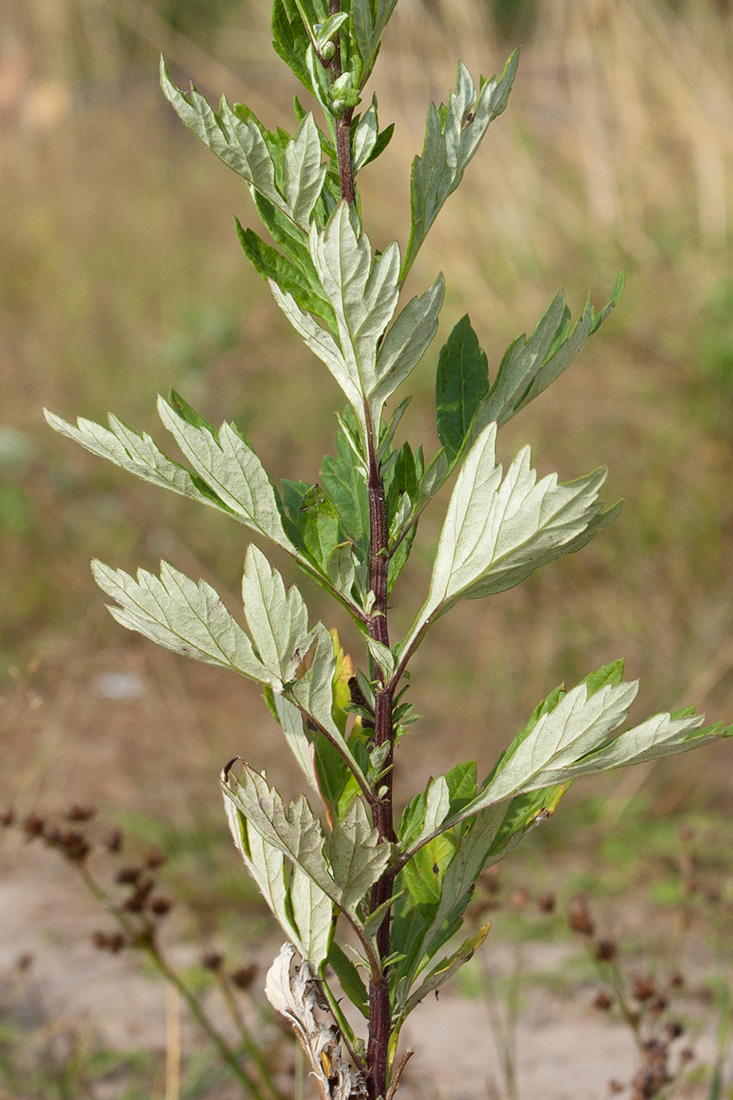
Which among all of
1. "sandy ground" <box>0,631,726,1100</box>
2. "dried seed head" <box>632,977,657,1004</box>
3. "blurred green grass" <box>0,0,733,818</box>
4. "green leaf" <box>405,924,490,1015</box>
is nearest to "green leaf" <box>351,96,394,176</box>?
"green leaf" <box>405,924,490,1015</box>

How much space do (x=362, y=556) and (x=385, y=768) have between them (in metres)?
0.14

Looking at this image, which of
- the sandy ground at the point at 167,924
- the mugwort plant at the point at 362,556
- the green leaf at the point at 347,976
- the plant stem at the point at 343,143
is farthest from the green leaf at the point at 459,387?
the sandy ground at the point at 167,924

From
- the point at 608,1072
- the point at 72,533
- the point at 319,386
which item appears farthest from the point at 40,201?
the point at 608,1072

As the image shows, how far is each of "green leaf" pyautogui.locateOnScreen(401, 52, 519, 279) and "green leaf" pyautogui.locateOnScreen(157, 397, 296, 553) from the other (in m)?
0.15

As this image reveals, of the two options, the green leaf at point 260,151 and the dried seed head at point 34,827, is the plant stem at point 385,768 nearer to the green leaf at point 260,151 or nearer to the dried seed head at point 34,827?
the green leaf at point 260,151

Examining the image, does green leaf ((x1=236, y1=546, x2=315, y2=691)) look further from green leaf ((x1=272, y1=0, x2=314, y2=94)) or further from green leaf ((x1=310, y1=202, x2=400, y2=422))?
green leaf ((x1=272, y1=0, x2=314, y2=94))

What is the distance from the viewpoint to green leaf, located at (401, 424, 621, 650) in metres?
0.56

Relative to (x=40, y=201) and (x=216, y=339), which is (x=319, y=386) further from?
(x=40, y=201)

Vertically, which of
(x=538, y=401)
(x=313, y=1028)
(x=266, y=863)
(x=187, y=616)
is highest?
(x=538, y=401)

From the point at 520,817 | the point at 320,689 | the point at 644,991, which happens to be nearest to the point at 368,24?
the point at 320,689

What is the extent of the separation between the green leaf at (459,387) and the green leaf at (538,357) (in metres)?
0.03

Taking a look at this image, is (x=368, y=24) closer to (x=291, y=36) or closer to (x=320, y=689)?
(x=291, y=36)

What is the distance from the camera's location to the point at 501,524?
1.90 ft

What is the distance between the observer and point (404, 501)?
68cm
